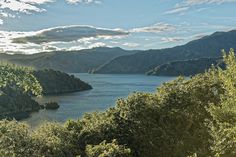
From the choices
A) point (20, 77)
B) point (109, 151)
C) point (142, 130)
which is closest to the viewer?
point (20, 77)

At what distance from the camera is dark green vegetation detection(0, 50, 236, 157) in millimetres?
38000

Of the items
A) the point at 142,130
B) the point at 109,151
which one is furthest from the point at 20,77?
the point at 142,130

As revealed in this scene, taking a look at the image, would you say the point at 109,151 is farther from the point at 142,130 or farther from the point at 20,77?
the point at 20,77

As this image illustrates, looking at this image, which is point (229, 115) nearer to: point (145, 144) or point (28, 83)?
point (28, 83)

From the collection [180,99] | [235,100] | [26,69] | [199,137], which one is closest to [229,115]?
[235,100]

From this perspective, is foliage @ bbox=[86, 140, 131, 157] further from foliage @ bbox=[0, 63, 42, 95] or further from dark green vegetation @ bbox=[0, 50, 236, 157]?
foliage @ bbox=[0, 63, 42, 95]

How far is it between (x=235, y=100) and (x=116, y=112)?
27986mm

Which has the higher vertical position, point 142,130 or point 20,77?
point 20,77

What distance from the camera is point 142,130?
4469 centimetres

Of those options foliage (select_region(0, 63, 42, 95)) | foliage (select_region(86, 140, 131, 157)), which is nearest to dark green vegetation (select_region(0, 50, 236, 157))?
foliage (select_region(86, 140, 131, 157))

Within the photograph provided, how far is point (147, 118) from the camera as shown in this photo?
152ft

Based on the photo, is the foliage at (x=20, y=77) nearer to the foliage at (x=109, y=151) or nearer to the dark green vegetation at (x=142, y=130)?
the foliage at (x=109, y=151)

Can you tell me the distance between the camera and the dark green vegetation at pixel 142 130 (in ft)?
125

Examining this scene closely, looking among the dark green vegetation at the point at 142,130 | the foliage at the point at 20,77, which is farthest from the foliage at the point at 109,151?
the foliage at the point at 20,77
